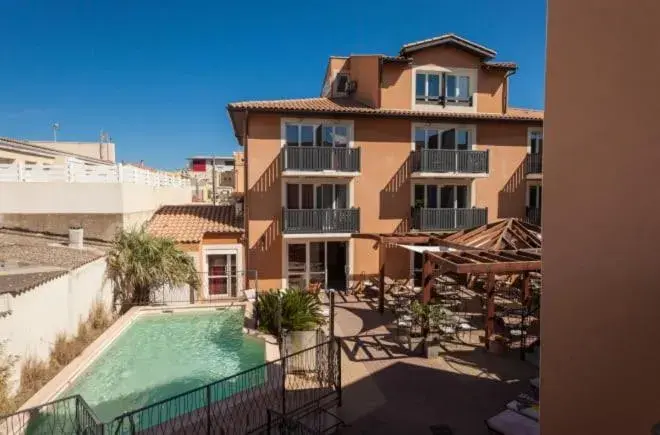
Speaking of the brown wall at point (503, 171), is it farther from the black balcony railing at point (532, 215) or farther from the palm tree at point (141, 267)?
the palm tree at point (141, 267)

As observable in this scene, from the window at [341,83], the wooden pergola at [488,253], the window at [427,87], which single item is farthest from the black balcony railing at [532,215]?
the window at [341,83]

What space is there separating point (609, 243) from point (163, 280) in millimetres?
16730

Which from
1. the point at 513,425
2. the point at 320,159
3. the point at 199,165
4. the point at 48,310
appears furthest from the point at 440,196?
the point at 199,165

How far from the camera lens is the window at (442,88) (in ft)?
66.7

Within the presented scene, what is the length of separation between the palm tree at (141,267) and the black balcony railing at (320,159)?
6433 millimetres

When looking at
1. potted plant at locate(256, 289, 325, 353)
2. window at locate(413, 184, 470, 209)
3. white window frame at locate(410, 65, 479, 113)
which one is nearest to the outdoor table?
potted plant at locate(256, 289, 325, 353)

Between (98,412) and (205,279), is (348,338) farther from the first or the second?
(205,279)

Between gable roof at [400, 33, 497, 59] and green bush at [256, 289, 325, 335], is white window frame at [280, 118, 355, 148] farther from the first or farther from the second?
green bush at [256, 289, 325, 335]

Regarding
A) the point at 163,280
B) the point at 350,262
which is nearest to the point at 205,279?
the point at 163,280

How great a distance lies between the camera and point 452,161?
62.6 feet

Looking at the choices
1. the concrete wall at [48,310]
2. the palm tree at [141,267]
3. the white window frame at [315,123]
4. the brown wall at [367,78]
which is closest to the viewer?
the concrete wall at [48,310]

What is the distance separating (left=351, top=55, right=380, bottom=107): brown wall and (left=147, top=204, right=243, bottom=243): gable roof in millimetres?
9502

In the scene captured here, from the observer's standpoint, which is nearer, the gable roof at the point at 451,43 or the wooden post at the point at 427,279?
the wooden post at the point at 427,279

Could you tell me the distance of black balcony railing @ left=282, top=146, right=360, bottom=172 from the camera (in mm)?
17625
